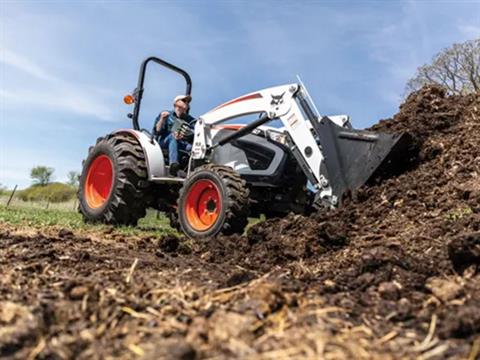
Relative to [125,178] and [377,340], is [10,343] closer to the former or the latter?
[377,340]

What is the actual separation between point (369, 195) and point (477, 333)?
11.1 feet

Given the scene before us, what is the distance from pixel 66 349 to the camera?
6.35ft

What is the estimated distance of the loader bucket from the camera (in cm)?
558

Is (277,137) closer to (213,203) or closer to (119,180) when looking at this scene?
(213,203)

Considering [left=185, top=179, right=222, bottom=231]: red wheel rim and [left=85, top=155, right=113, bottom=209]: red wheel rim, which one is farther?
[left=85, top=155, right=113, bottom=209]: red wheel rim

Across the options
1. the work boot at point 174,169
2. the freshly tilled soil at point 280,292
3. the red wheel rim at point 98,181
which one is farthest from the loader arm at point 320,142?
the red wheel rim at point 98,181

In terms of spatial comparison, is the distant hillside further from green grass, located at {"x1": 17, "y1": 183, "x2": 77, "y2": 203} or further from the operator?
the operator

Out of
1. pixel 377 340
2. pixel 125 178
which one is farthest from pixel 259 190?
pixel 377 340

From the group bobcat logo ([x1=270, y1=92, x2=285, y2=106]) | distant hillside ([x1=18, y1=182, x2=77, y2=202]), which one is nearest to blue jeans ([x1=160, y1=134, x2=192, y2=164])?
bobcat logo ([x1=270, y1=92, x2=285, y2=106])

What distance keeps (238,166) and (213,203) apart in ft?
3.13

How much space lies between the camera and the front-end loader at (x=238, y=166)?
19.2 ft

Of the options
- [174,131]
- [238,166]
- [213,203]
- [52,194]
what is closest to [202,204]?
[213,203]

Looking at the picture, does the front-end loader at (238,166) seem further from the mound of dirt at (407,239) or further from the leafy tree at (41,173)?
the leafy tree at (41,173)

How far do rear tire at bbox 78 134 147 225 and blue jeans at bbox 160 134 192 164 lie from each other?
0.38 meters
